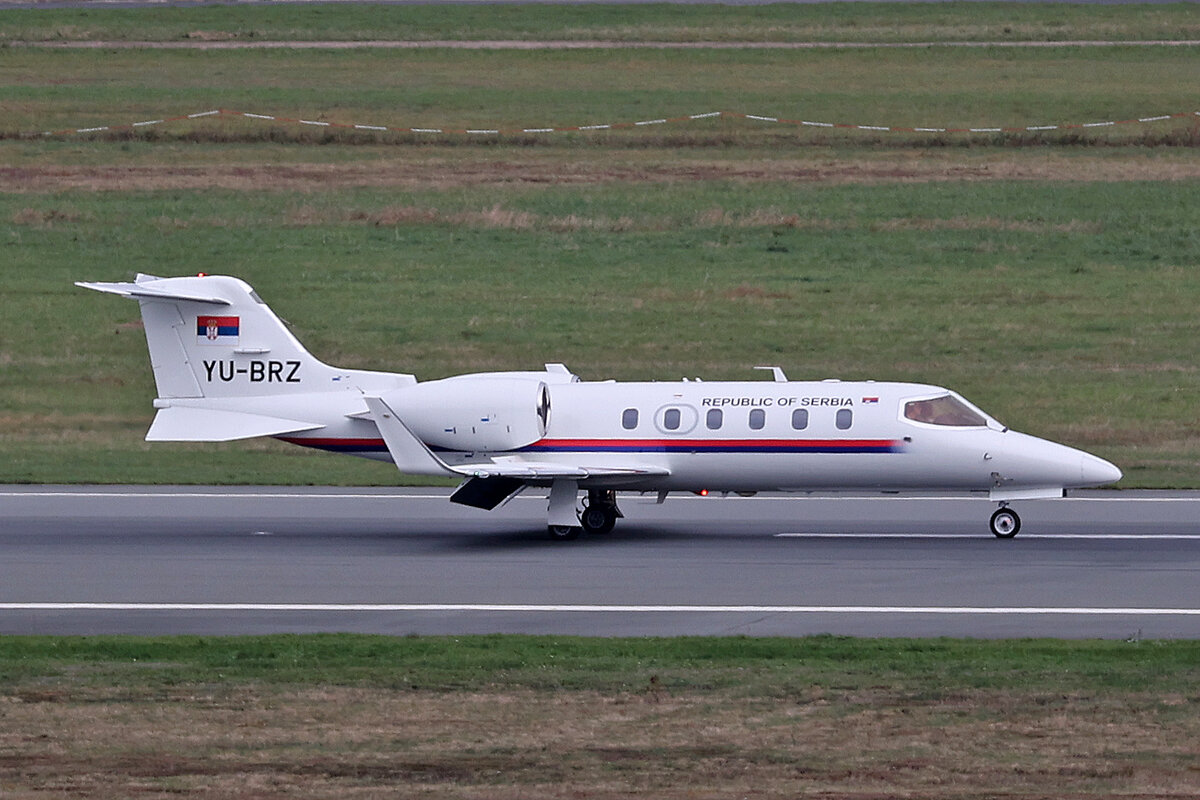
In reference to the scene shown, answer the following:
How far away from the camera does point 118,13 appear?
93.6m

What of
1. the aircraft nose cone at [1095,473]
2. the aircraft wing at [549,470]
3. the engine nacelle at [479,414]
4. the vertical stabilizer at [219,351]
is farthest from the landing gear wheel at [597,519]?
the aircraft nose cone at [1095,473]

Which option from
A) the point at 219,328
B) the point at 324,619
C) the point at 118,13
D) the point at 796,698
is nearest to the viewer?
the point at 796,698

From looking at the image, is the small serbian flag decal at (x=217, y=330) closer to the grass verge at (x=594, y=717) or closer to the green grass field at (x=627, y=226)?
the green grass field at (x=627, y=226)

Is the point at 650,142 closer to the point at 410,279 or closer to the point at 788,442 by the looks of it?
the point at 410,279

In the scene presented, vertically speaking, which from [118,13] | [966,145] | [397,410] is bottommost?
[397,410]

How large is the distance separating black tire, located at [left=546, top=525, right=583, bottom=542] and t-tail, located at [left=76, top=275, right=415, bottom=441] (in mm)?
3332

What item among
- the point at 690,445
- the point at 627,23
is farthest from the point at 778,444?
the point at 627,23

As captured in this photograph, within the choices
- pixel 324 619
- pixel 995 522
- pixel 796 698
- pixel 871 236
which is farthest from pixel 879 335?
pixel 796 698

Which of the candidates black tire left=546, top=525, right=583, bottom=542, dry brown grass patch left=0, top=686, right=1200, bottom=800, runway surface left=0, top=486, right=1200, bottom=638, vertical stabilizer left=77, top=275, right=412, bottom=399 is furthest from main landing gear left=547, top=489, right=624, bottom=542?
dry brown grass patch left=0, top=686, right=1200, bottom=800

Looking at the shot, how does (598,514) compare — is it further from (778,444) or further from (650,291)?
(650,291)

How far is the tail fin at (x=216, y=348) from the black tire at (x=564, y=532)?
13.7ft

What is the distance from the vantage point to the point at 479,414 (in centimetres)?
2952

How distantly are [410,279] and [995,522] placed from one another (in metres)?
28.4

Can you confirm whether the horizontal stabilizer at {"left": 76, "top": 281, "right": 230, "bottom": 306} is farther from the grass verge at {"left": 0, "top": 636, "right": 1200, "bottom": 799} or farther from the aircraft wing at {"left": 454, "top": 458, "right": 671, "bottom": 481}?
the grass verge at {"left": 0, "top": 636, "right": 1200, "bottom": 799}
